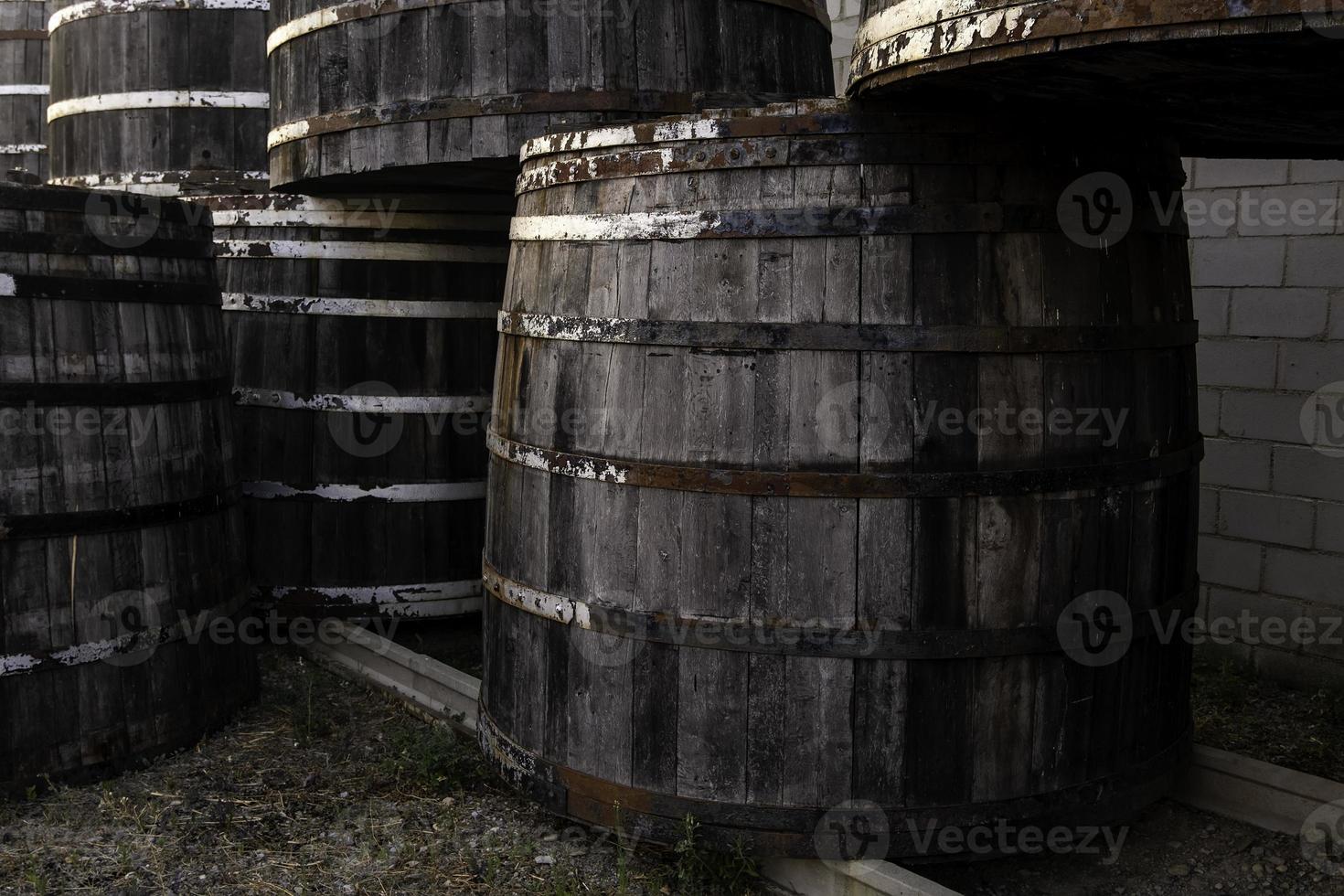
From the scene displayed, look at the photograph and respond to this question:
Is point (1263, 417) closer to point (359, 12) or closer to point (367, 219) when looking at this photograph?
point (367, 219)

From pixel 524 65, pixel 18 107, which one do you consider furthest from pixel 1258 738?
pixel 18 107

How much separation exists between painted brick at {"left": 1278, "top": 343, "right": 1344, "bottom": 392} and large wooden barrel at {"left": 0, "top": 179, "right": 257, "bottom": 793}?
148 inches

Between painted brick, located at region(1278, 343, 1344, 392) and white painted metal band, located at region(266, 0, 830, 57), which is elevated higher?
white painted metal band, located at region(266, 0, 830, 57)

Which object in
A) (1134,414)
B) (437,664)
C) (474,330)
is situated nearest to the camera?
(1134,414)

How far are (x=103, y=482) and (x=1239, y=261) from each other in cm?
402

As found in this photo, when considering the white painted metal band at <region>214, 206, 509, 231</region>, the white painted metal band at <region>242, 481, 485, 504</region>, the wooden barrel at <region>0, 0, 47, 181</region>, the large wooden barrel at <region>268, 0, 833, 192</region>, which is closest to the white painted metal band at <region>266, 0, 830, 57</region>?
the large wooden barrel at <region>268, 0, 833, 192</region>

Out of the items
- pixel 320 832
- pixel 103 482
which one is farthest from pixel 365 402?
pixel 320 832

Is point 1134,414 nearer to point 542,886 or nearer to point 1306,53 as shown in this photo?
point 1306,53

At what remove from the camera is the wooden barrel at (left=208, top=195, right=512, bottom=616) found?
15.1ft

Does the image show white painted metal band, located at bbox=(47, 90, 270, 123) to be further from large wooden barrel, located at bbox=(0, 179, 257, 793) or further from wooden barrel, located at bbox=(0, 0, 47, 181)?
wooden barrel, located at bbox=(0, 0, 47, 181)

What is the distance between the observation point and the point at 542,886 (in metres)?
3.00

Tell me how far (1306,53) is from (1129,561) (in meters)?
1.31

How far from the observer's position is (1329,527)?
456 cm

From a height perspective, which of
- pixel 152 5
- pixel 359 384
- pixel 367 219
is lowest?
pixel 359 384
